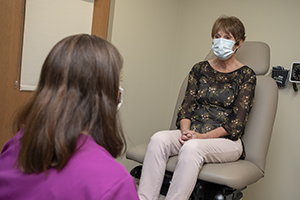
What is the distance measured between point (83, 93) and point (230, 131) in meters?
1.24

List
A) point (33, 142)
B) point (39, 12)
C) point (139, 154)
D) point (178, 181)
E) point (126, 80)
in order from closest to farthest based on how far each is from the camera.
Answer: point (33, 142) < point (178, 181) < point (139, 154) < point (39, 12) < point (126, 80)

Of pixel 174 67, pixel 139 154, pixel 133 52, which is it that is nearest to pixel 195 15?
pixel 174 67

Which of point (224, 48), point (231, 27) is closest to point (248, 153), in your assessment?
point (224, 48)

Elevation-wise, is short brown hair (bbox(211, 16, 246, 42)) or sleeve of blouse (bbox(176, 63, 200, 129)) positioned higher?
short brown hair (bbox(211, 16, 246, 42))

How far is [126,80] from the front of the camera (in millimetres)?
2625

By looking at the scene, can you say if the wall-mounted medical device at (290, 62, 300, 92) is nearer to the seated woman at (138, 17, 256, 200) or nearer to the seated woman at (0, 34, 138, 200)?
the seated woman at (138, 17, 256, 200)

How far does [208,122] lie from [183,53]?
4.39ft

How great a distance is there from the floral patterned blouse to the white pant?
0.47 ft

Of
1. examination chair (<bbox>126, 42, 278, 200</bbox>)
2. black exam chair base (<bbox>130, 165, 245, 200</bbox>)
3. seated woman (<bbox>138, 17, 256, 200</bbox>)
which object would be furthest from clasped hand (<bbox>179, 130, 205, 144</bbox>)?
black exam chair base (<bbox>130, 165, 245, 200</bbox>)

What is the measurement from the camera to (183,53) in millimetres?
3014

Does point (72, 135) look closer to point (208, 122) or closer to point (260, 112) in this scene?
point (208, 122)

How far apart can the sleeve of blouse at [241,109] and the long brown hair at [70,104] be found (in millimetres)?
1161

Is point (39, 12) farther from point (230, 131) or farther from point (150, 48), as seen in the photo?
point (230, 131)

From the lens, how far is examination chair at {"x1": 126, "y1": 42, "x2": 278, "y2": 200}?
143 centimetres
